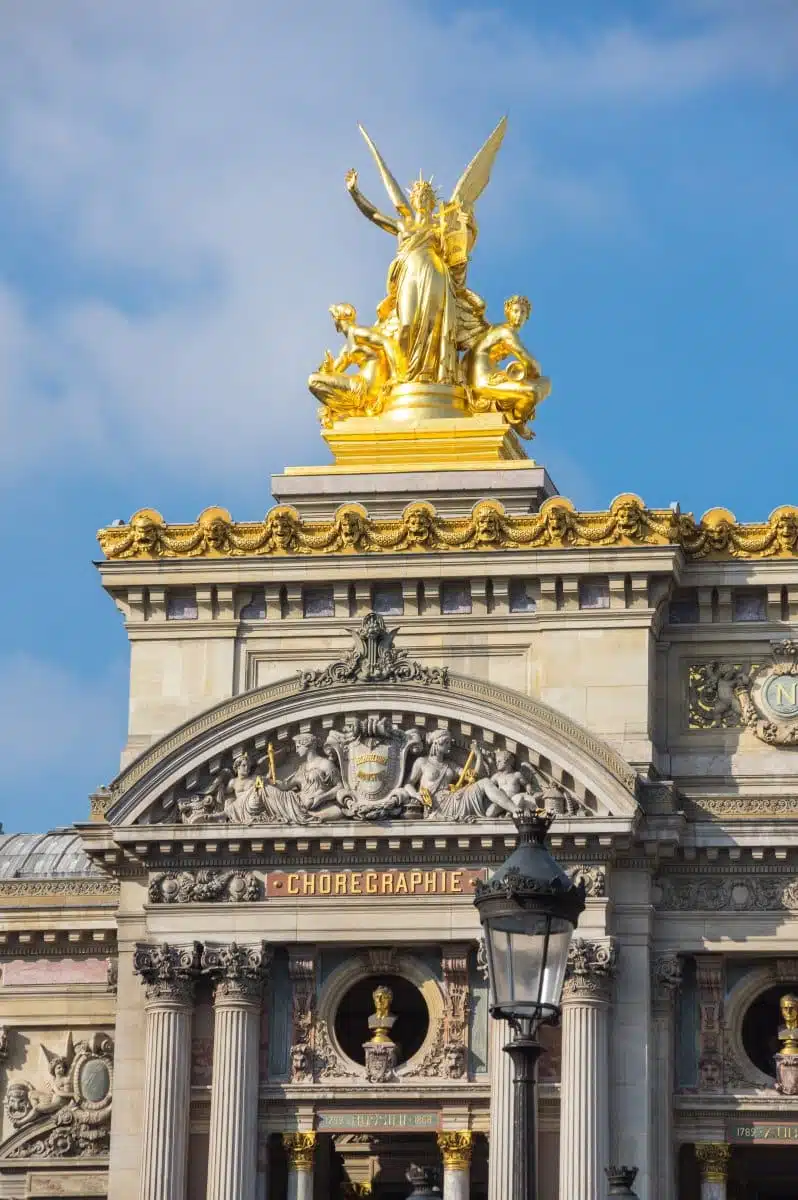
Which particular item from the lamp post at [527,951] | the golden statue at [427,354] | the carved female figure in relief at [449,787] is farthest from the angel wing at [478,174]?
the lamp post at [527,951]

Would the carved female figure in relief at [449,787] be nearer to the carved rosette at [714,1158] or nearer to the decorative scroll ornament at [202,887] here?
the decorative scroll ornament at [202,887]

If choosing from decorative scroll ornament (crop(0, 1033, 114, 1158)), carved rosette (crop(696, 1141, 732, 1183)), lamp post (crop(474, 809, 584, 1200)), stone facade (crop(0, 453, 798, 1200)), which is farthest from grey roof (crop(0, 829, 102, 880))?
lamp post (crop(474, 809, 584, 1200))

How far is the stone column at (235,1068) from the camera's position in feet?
146

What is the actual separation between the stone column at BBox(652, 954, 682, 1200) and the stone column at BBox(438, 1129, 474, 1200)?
2.75 metres

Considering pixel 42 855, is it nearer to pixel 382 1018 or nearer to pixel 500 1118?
pixel 382 1018

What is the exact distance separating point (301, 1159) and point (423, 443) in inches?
491

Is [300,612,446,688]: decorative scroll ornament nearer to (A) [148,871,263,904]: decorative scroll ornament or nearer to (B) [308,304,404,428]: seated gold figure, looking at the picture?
(A) [148,871,263,904]: decorative scroll ornament

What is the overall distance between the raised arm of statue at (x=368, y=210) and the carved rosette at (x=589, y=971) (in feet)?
47.6

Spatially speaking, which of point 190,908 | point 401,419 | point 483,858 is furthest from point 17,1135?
point 401,419

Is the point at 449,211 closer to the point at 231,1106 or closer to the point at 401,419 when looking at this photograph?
the point at 401,419

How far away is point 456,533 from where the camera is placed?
47.3 meters

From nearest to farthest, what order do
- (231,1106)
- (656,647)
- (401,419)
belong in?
(231,1106) → (656,647) → (401,419)

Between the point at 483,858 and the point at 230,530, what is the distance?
22.2 ft

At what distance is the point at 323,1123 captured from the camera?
45469 mm
